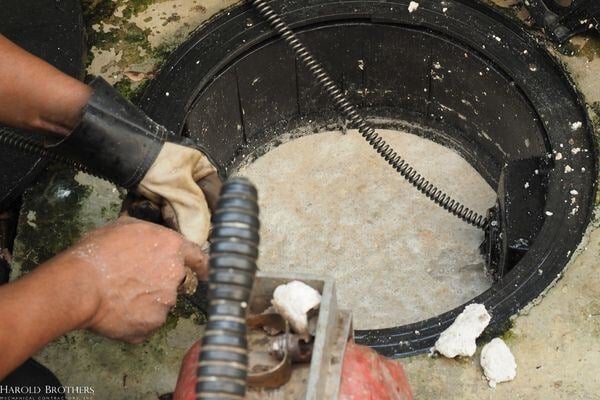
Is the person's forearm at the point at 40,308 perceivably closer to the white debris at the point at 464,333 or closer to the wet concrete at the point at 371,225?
the white debris at the point at 464,333

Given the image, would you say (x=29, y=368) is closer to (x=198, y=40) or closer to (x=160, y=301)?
(x=160, y=301)

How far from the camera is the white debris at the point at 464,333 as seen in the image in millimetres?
2168

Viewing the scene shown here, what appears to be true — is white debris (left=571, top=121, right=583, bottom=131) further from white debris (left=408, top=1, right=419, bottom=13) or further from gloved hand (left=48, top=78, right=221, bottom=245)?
gloved hand (left=48, top=78, right=221, bottom=245)

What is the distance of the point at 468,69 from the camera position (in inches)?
117

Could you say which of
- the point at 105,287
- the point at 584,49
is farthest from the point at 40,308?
the point at 584,49

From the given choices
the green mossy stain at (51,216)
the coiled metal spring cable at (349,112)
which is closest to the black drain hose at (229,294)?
the green mossy stain at (51,216)

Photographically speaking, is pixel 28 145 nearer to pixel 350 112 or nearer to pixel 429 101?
pixel 350 112

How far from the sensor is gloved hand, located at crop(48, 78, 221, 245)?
2096mm

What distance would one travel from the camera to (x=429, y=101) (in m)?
3.29

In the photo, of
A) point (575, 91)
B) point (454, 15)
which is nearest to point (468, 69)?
point (454, 15)

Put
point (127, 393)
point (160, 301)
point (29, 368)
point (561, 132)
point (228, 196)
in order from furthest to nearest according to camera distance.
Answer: point (561, 132) → point (127, 393) → point (29, 368) → point (160, 301) → point (228, 196)

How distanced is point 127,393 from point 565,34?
1.82 m

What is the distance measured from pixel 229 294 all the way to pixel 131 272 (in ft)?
1.85

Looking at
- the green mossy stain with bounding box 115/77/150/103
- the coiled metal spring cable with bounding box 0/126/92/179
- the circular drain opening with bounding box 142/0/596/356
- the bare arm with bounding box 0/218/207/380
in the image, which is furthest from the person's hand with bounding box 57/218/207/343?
the green mossy stain with bounding box 115/77/150/103
